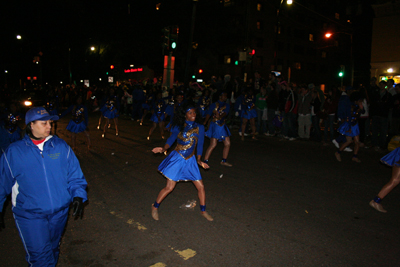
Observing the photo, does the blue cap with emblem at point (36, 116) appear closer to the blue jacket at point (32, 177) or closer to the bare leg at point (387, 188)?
the blue jacket at point (32, 177)

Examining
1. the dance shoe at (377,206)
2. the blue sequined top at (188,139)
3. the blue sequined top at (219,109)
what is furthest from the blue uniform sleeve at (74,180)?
the blue sequined top at (219,109)

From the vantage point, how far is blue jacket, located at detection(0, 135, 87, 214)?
2.77m

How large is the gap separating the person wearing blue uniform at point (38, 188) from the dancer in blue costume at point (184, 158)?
5.87 feet

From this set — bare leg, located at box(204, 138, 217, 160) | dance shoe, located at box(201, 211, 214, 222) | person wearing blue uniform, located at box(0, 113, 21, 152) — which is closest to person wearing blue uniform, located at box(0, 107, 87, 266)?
dance shoe, located at box(201, 211, 214, 222)

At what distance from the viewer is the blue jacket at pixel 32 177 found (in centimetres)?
277

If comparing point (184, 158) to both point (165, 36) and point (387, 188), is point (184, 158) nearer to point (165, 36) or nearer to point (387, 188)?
point (387, 188)

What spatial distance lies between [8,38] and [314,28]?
157 ft

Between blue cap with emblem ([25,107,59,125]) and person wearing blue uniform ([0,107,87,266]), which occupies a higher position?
blue cap with emblem ([25,107,59,125])

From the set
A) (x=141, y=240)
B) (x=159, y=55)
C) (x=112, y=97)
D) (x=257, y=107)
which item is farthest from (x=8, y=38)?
(x=141, y=240)

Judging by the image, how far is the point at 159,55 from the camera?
1235 inches

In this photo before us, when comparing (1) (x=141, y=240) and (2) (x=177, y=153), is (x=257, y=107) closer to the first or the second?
(2) (x=177, y=153)

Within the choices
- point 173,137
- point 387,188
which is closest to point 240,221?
point 173,137

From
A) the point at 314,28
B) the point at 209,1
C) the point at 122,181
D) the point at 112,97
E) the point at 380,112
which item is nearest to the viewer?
the point at 122,181

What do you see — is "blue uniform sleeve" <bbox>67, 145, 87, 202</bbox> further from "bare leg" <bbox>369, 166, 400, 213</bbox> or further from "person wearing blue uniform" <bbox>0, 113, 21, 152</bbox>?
"bare leg" <bbox>369, 166, 400, 213</bbox>
